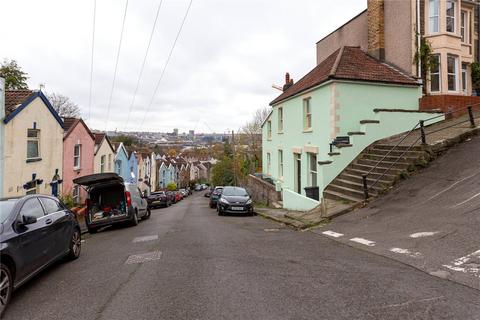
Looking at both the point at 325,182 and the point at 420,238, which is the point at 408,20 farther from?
the point at 420,238

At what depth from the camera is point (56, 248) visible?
646 centimetres

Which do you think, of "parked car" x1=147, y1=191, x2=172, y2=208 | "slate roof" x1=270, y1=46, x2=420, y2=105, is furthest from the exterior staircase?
"parked car" x1=147, y1=191, x2=172, y2=208

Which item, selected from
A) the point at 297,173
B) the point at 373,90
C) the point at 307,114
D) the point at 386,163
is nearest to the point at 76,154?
the point at 297,173

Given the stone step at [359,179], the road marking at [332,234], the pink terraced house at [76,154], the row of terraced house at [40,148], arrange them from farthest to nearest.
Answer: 1. the pink terraced house at [76,154]
2. the row of terraced house at [40,148]
3. the stone step at [359,179]
4. the road marking at [332,234]

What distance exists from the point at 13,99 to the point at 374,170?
50.9 feet

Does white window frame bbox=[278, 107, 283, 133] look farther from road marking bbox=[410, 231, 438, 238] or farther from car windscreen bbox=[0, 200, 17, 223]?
car windscreen bbox=[0, 200, 17, 223]

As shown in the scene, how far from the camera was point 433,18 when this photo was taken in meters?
18.2

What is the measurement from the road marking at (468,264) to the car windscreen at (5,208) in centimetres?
683

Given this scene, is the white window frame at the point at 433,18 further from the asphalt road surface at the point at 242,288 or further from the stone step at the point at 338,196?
the asphalt road surface at the point at 242,288

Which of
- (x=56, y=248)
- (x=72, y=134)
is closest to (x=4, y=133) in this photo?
(x=72, y=134)

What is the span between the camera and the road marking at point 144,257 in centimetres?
690

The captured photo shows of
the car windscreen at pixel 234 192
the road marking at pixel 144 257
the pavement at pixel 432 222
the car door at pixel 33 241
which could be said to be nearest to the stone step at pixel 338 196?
the pavement at pixel 432 222

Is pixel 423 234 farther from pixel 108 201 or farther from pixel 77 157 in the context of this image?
Answer: pixel 77 157

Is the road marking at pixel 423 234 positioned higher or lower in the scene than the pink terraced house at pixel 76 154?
lower
